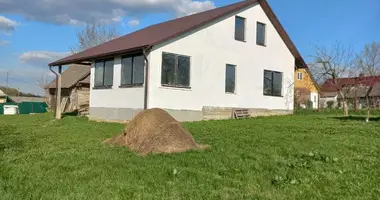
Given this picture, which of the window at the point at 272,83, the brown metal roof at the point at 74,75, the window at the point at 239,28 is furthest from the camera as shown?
the brown metal roof at the point at 74,75

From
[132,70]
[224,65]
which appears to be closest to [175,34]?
[132,70]

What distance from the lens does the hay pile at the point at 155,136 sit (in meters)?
8.42

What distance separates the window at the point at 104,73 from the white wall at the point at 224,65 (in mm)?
3741

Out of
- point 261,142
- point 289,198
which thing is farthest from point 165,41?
point 289,198

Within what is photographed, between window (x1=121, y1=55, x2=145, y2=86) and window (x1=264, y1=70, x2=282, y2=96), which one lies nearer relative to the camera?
window (x1=121, y1=55, x2=145, y2=86)

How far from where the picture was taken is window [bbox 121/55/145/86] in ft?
58.7

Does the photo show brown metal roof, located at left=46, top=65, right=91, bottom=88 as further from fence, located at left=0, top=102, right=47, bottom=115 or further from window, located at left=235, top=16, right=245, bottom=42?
window, located at left=235, top=16, right=245, bottom=42

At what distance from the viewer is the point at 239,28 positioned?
21312 millimetres

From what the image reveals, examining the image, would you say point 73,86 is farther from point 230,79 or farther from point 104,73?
point 230,79

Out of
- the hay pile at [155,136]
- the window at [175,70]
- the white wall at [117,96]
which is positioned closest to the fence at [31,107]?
the white wall at [117,96]

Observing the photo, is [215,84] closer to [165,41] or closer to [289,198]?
[165,41]

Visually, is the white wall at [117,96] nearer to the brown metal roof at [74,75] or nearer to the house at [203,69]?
the house at [203,69]

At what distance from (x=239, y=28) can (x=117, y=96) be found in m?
7.38

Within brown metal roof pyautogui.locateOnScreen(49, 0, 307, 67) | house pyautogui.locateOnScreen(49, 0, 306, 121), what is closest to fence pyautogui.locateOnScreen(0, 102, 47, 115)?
brown metal roof pyautogui.locateOnScreen(49, 0, 307, 67)
